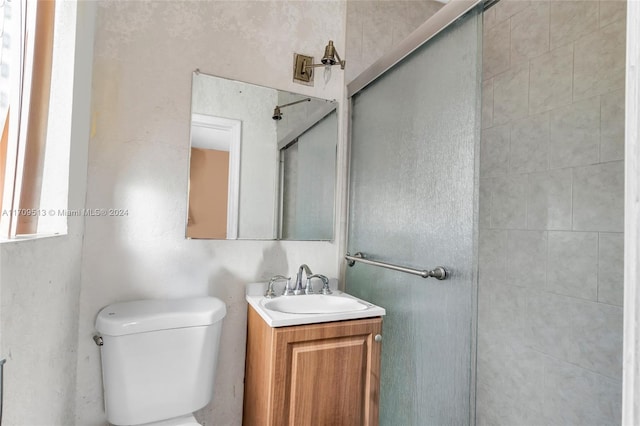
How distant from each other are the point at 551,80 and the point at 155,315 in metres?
1.81

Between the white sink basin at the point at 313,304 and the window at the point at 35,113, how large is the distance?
0.79 metres

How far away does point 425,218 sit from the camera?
1.22 m

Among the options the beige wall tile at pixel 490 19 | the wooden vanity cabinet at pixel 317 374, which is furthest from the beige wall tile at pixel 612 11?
the wooden vanity cabinet at pixel 317 374

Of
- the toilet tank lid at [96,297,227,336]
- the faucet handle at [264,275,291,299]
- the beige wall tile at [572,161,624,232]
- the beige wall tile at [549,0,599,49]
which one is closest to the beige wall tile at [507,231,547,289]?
the beige wall tile at [572,161,624,232]

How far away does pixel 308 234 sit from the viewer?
165 centimetres

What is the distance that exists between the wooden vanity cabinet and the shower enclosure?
165mm

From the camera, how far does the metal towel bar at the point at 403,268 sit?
3.74 feet

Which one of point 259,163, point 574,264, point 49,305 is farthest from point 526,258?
point 49,305

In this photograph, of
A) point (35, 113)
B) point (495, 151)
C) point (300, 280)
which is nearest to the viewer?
point (35, 113)

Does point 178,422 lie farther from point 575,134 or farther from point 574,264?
point 575,134

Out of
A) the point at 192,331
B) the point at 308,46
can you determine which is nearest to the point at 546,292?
the point at 192,331

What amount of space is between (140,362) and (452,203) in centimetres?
118

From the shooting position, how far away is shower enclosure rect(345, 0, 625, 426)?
3.62 feet

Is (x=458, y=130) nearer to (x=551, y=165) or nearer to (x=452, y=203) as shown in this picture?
(x=452, y=203)
